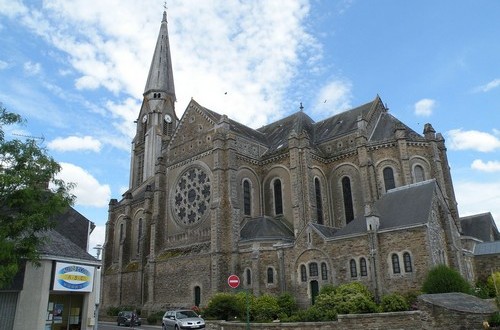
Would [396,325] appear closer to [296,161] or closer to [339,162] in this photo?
[296,161]

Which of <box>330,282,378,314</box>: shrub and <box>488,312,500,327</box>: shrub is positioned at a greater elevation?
<box>330,282,378,314</box>: shrub

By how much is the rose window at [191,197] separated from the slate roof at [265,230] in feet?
14.8

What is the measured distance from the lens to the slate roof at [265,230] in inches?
1247

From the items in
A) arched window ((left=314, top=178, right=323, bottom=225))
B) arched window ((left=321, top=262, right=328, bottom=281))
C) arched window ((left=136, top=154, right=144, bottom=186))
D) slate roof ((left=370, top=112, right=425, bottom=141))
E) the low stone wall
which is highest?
arched window ((left=136, top=154, right=144, bottom=186))

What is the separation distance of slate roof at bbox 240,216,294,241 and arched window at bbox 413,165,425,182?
10.8m

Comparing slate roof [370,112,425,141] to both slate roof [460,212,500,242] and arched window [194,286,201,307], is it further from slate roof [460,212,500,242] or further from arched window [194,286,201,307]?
arched window [194,286,201,307]

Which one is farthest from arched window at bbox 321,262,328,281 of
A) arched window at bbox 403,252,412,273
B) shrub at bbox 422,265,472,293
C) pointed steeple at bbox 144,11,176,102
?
pointed steeple at bbox 144,11,176,102

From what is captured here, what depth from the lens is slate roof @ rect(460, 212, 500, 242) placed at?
33.5m

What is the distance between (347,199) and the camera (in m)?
35.8

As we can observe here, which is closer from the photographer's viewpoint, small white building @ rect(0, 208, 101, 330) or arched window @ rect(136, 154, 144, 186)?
small white building @ rect(0, 208, 101, 330)

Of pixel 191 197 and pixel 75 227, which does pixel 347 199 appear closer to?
pixel 191 197

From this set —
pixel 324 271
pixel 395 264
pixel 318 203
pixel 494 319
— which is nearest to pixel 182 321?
pixel 324 271

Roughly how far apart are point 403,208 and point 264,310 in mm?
10456

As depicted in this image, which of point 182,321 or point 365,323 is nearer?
point 365,323
